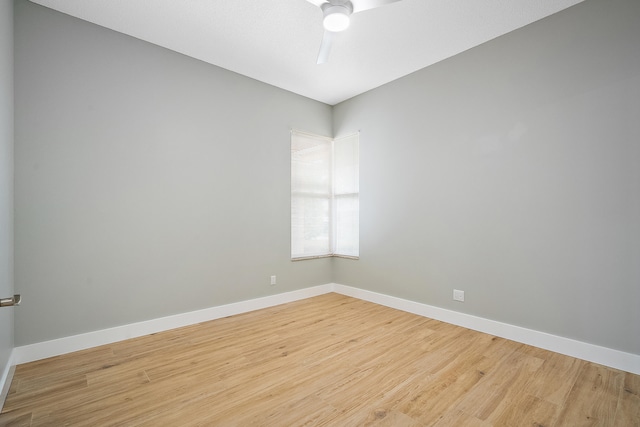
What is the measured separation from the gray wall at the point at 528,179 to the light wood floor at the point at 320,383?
19.8 inches

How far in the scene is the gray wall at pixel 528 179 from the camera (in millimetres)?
2207

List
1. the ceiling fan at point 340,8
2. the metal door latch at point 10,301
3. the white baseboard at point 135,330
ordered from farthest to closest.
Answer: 1. the white baseboard at point 135,330
2. the ceiling fan at point 340,8
3. the metal door latch at point 10,301

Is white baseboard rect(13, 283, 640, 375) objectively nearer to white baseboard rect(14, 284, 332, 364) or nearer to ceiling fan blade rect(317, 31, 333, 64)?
white baseboard rect(14, 284, 332, 364)

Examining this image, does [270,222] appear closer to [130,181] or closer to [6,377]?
[130,181]

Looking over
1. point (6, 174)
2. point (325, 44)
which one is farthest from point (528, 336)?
point (6, 174)

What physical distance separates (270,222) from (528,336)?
289 centimetres

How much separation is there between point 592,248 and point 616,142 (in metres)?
0.81

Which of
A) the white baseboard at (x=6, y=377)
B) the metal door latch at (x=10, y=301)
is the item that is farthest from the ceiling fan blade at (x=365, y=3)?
the white baseboard at (x=6, y=377)

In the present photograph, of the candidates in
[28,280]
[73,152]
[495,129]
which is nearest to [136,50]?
[73,152]

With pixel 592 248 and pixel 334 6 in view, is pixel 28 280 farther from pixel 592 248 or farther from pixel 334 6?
pixel 592 248

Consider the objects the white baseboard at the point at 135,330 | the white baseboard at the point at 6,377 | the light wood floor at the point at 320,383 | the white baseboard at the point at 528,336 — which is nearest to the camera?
the light wood floor at the point at 320,383

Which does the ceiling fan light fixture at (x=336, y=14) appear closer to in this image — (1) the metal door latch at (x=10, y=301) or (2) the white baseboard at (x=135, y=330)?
(1) the metal door latch at (x=10, y=301)

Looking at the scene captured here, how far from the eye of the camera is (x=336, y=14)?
1993 millimetres

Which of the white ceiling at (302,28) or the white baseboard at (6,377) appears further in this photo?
the white ceiling at (302,28)
